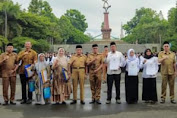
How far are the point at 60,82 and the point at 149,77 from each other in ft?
9.19

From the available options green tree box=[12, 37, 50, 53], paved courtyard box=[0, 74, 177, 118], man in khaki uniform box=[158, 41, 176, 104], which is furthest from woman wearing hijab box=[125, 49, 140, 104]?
green tree box=[12, 37, 50, 53]

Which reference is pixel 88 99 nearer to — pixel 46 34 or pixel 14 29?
pixel 14 29

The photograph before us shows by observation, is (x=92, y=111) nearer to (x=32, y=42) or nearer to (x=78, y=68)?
(x=78, y=68)

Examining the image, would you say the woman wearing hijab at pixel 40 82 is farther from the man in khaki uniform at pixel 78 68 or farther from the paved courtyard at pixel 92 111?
the man in khaki uniform at pixel 78 68

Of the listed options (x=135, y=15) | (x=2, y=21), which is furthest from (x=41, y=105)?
(x=135, y=15)

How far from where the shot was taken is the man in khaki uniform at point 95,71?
30.2ft

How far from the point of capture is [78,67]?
9117 millimetres

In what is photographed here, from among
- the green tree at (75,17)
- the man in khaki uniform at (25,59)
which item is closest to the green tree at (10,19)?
the man in khaki uniform at (25,59)

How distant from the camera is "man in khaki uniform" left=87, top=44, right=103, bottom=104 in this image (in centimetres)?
920

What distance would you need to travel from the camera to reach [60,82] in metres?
9.02

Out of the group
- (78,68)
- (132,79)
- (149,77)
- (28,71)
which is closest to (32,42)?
(28,71)

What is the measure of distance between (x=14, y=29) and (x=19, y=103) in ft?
76.9

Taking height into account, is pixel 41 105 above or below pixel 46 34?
below

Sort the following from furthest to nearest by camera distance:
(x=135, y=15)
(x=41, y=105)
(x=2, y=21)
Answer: (x=135, y=15)
(x=2, y=21)
(x=41, y=105)
